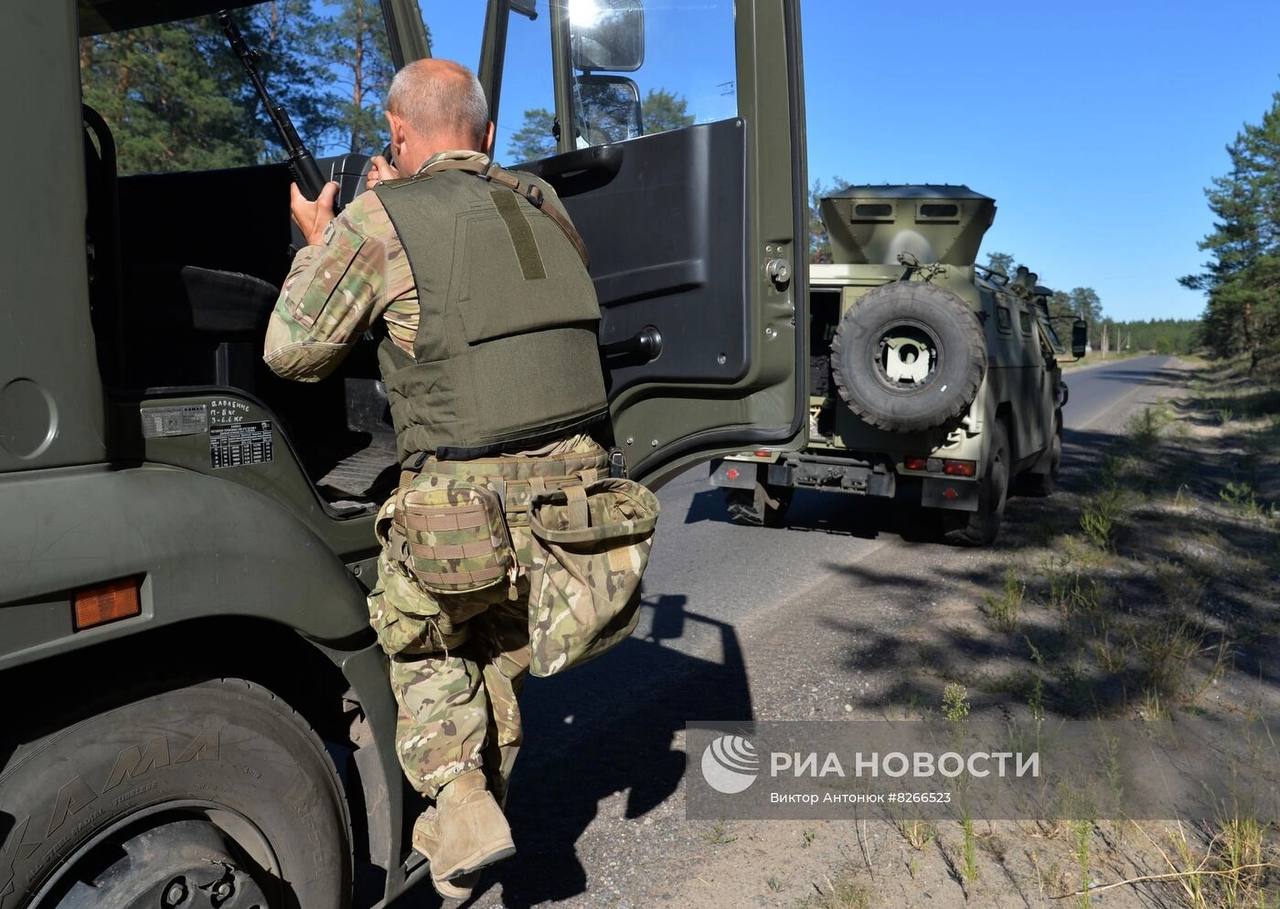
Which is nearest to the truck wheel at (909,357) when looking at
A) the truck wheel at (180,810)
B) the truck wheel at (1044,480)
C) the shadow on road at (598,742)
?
the shadow on road at (598,742)

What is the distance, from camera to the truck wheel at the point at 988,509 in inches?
293

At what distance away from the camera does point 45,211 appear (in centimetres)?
143

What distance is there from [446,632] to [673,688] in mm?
2492

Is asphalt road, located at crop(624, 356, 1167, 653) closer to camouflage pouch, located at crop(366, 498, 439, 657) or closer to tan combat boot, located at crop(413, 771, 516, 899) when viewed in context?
tan combat boot, located at crop(413, 771, 516, 899)

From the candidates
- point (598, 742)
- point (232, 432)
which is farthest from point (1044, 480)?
point (232, 432)

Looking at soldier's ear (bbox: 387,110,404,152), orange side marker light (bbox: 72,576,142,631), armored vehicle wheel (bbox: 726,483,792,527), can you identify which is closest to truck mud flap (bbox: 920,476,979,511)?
armored vehicle wheel (bbox: 726,483,792,527)

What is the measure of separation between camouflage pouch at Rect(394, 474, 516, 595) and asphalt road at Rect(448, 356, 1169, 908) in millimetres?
1320

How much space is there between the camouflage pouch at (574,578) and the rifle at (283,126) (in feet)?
4.53

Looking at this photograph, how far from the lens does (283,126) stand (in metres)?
2.90

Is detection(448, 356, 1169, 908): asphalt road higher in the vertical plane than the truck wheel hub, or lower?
lower

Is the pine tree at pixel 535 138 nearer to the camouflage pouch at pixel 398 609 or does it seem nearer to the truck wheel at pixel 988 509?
the camouflage pouch at pixel 398 609

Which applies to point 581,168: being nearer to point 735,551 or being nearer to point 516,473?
point 516,473

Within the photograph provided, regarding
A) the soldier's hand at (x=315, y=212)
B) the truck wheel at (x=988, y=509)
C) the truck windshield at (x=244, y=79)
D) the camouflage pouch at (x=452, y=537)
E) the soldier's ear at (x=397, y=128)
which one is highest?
the truck windshield at (x=244, y=79)

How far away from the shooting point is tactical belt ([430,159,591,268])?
7.37ft
